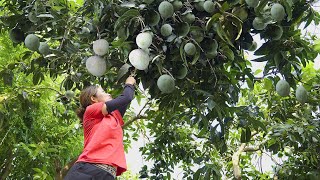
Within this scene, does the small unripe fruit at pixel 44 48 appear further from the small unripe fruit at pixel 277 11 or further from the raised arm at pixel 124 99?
the small unripe fruit at pixel 277 11

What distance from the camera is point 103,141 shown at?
1884 millimetres

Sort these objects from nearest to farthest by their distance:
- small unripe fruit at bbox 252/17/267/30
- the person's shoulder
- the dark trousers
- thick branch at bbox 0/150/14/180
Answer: small unripe fruit at bbox 252/17/267/30, the dark trousers, the person's shoulder, thick branch at bbox 0/150/14/180

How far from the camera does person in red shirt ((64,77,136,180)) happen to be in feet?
5.93

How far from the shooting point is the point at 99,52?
5.63ft

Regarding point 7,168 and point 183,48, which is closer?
point 183,48

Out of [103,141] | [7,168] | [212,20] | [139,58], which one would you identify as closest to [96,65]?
[139,58]

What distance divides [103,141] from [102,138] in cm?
1

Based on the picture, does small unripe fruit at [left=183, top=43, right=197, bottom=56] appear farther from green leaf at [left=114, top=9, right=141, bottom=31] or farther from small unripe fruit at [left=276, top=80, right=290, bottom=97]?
small unripe fruit at [left=276, top=80, right=290, bottom=97]

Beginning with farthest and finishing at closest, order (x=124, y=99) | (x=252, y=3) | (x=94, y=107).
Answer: (x=94, y=107) → (x=124, y=99) → (x=252, y=3)

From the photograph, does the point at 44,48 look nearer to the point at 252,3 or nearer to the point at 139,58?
the point at 139,58

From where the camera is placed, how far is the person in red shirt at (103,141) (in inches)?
71.2

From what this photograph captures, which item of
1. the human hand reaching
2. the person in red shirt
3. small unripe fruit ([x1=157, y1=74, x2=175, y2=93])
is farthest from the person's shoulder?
small unripe fruit ([x1=157, y1=74, x2=175, y2=93])

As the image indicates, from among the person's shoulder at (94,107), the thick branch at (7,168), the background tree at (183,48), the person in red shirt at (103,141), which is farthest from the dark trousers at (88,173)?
the thick branch at (7,168)

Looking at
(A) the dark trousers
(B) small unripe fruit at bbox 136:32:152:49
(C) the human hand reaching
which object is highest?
(B) small unripe fruit at bbox 136:32:152:49
